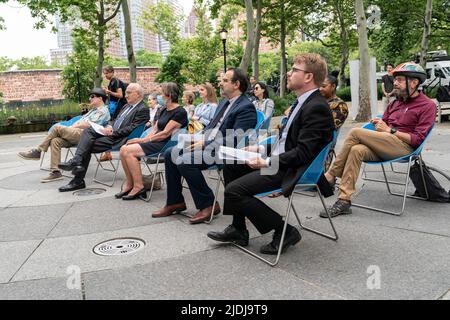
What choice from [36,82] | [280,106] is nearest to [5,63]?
[36,82]

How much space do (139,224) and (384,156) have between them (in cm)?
276

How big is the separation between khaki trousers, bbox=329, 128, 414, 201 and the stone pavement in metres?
0.36

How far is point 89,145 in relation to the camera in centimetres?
622

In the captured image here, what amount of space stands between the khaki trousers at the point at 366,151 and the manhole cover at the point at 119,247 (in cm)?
223

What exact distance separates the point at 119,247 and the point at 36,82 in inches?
1624

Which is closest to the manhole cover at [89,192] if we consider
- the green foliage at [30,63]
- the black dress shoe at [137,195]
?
the black dress shoe at [137,195]

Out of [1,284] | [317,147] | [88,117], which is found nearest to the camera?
[1,284]

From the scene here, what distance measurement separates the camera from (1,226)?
4613mm

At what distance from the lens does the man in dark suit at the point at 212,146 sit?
4.41 m

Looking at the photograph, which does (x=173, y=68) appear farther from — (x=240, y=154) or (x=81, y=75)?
(x=240, y=154)

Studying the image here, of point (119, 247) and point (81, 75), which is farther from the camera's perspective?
point (81, 75)

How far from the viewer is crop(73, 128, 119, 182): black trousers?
6.19 meters

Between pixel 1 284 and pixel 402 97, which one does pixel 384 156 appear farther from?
pixel 1 284
